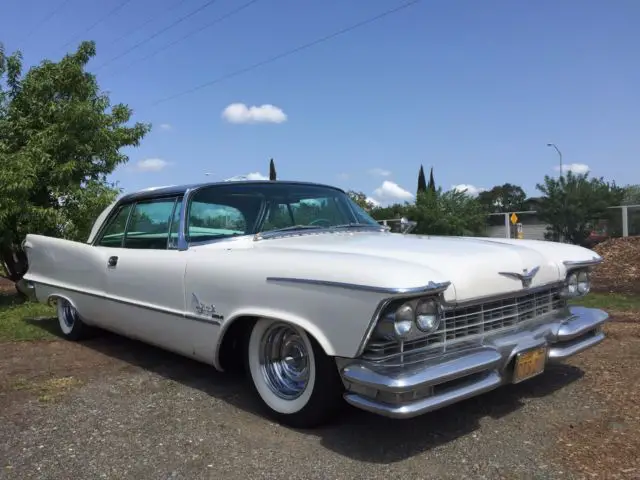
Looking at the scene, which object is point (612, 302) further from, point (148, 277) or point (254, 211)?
point (148, 277)

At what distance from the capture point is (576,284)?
3.97 m

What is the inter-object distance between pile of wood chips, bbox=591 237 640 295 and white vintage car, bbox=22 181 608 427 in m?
6.13

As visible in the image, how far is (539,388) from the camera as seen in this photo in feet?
12.9

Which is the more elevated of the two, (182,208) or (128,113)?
(128,113)

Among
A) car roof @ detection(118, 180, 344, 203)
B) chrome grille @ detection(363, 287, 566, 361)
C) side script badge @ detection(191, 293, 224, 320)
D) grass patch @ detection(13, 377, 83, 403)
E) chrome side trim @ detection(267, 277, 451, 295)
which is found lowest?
grass patch @ detection(13, 377, 83, 403)

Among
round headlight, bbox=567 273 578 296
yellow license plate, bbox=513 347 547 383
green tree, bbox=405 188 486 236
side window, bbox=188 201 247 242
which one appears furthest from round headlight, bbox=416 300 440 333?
green tree, bbox=405 188 486 236

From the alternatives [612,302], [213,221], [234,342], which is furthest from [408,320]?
[612,302]

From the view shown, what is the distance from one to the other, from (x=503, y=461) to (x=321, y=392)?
97cm

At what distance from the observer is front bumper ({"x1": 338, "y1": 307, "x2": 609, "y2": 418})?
2725 millimetres

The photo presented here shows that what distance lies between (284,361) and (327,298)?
0.71 meters

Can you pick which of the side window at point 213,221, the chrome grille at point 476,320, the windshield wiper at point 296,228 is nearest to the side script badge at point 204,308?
the side window at point 213,221

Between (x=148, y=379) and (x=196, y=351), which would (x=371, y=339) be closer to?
(x=196, y=351)

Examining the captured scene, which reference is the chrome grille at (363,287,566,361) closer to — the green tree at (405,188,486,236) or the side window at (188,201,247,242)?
the side window at (188,201,247,242)

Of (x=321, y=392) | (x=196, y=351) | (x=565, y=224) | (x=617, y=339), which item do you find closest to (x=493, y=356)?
(x=321, y=392)
